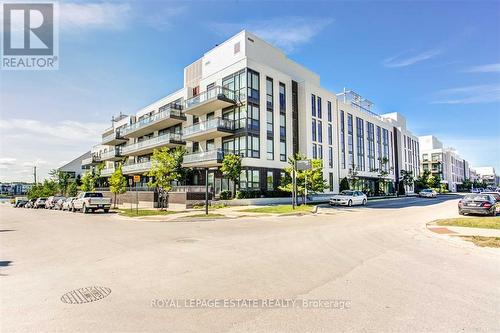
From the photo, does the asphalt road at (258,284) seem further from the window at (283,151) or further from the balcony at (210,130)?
the window at (283,151)

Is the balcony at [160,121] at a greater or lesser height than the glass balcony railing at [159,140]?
greater

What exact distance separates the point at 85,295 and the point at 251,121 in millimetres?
28683

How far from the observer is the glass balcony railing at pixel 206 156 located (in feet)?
104

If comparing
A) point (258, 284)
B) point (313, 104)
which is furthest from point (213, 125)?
point (258, 284)

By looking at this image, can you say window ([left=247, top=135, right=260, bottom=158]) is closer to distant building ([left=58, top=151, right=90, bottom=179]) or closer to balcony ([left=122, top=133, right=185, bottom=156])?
balcony ([left=122, top=133, right=185, bottom=156])

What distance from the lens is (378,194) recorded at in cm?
5888

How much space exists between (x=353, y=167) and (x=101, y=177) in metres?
47.5

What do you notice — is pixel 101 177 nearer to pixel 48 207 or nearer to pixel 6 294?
pixel 48 207

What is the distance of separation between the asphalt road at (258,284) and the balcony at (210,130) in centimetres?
2289

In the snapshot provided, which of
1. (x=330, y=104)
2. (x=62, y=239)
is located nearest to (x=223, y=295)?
(x=62, y=239)

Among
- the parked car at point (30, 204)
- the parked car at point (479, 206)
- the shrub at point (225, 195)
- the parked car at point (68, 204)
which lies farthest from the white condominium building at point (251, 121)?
the parked car at point (479, 206)

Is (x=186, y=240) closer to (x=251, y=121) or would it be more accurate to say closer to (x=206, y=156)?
(x=206, y=156)

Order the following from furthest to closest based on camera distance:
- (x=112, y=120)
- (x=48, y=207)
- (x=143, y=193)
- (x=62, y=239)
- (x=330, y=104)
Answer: (x=112, y=120) → (x=330, y=104) → (x=48, y=207) → (x=143, y=193) → (x=62, y=239)

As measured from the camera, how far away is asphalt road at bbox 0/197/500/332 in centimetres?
417
